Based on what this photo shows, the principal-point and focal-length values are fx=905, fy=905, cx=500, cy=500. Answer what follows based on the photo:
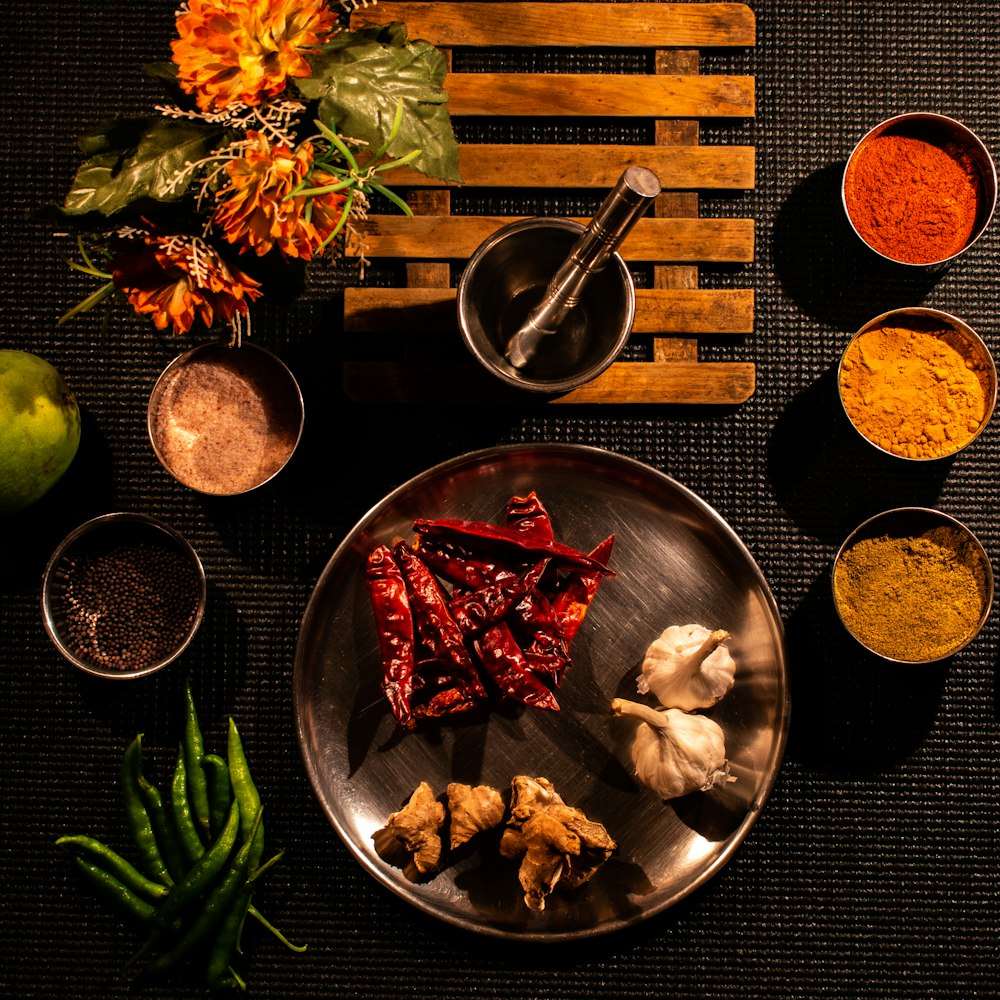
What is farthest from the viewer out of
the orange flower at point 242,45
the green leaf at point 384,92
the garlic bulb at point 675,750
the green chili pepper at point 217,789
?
the green chili pepper at point 217,789

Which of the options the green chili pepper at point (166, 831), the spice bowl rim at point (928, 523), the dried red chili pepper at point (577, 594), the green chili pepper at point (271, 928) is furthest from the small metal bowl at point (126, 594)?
the spice bowl rim at point (928, 523)

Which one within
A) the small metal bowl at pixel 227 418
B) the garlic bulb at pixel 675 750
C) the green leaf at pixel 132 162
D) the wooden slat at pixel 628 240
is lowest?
the garlic bulb at pixel 675 750

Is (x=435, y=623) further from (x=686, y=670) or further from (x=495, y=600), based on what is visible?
(x=686, y=670)

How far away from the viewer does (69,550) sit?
1.50 m

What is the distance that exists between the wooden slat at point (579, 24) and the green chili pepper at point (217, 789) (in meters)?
1.29

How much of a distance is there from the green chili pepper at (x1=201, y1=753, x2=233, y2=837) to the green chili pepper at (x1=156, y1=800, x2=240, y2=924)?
0.04m

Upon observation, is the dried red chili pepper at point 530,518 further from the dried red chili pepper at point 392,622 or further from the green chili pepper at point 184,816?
the green chili pepper at point 184,816

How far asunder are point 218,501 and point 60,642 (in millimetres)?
340

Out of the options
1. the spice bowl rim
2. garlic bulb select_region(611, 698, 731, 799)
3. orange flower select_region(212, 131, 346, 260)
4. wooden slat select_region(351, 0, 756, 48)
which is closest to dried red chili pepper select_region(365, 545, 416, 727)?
garlic bulb select_region(611, 698, 731, 799)

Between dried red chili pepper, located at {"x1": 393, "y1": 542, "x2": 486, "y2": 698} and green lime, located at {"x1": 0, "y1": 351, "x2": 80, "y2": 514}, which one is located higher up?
green lime, located at {"x1": 0, "y1": 351, "x2": 80, "y2": 514}

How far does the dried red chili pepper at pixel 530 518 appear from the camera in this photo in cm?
149

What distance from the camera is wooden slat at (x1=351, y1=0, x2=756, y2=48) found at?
1.56m

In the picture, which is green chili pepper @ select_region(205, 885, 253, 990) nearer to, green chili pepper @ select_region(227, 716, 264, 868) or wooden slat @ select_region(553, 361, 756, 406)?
green chili pepper @ select_region(227, 716, 264, 868)

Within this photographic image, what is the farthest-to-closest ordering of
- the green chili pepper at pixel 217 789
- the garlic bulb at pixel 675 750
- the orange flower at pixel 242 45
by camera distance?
1. the green chili pepper at pixel 217 789
2. the garlic bulb at pixel 675 750
3. the orange flower at pixel 242 45
